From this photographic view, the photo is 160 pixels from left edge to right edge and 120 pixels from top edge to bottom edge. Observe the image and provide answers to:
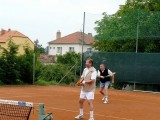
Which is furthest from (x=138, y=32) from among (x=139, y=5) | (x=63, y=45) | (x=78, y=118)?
(x=63, y=45)

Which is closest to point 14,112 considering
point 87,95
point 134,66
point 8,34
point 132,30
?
point 87,95

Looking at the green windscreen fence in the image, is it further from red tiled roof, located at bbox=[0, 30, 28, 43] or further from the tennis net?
red tiled roof, located at bbox=[0, 30, 28, 43]

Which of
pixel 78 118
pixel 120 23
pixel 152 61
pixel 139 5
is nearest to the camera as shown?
pixel 78 118

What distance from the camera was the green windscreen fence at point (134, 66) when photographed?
22.0 meters

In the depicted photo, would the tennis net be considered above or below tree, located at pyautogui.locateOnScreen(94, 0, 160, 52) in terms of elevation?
below

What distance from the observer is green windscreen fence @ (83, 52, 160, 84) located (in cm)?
2200

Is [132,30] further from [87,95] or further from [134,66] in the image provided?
[87,95]

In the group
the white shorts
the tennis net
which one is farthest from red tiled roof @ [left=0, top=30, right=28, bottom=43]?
the tennis net

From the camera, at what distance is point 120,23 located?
23.6 m

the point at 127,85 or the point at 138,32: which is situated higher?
the point at 138,32

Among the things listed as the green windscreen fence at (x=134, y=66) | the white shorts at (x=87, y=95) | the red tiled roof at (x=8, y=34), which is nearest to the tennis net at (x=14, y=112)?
the white shorts at (x=87, y=95)

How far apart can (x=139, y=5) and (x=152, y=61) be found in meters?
11.8

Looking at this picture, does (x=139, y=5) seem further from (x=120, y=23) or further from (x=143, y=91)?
(x=143, y=91)

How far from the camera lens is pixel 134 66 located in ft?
74.7
